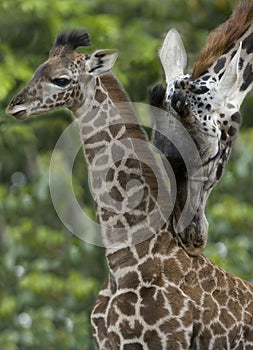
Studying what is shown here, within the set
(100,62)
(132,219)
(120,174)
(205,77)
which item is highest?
(100,62)

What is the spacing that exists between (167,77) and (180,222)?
2.17 ft

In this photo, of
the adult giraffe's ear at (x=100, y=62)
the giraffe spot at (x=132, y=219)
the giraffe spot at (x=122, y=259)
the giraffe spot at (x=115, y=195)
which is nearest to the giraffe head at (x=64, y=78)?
the adult giraffe's ear at (x=100, y=62)

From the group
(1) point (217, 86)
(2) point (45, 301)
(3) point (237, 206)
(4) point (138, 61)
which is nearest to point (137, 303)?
(1) point (217, 86)

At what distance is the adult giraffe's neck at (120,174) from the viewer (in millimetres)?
4289

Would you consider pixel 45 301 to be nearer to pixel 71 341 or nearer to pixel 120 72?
pixel 71 341

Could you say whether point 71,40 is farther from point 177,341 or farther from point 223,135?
point 177,341

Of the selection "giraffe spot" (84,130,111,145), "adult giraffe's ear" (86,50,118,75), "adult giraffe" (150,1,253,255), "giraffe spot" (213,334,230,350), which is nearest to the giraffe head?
"adult giraffe's ear" (86,50,118,75)

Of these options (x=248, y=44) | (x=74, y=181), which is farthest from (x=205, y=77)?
(x=74, y=181)

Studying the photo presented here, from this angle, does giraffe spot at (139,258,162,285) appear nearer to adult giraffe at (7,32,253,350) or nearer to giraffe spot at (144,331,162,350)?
adult giraffe at (7,32,253,350)

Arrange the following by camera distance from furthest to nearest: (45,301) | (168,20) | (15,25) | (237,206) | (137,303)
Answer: (45,301)
(237,206)
(168,20)
(15,25)
(137,303)

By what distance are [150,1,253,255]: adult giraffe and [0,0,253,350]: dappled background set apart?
7.93 feet

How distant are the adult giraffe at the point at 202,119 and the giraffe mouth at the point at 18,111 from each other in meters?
0.53

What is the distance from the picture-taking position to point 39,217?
9.95m

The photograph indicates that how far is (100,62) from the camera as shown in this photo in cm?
432
